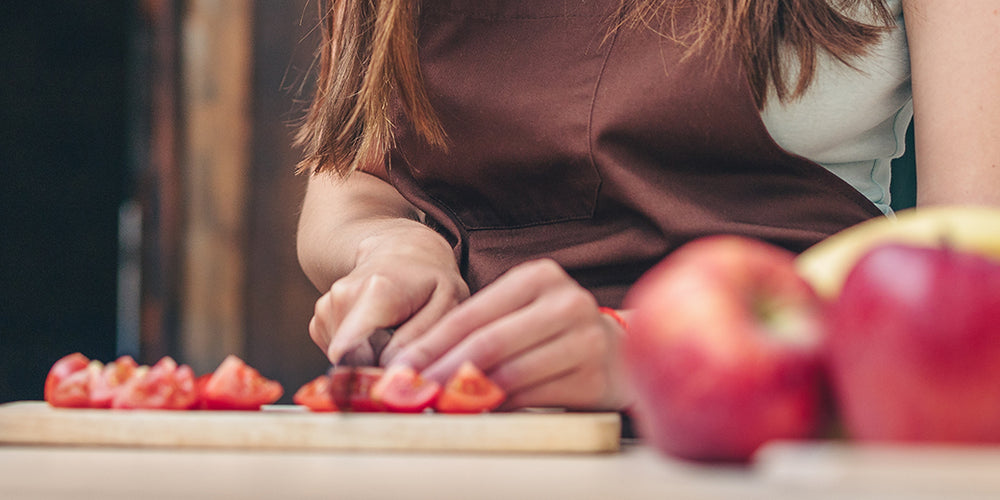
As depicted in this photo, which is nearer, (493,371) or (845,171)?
(493,371)

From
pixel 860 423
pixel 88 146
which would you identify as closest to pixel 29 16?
pixel 88 146

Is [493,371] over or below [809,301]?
below

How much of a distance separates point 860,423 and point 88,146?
271 centimetres

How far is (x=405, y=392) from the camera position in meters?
0.55

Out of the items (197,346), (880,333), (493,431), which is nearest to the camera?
(880,333)

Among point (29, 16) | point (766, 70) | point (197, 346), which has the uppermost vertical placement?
point (766, 70)

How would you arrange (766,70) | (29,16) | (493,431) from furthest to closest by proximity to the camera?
(29,16)
(766,70)
(493,431)

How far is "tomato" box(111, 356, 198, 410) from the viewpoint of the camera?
22.7 inches

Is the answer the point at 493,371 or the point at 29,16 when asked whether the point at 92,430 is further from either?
the point at 29,16

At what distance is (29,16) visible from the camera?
2482 millimetres

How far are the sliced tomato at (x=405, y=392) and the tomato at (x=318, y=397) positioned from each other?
3 cm

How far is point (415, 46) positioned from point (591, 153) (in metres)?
0.24

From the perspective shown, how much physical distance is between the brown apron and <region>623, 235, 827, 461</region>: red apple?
0.54 metres

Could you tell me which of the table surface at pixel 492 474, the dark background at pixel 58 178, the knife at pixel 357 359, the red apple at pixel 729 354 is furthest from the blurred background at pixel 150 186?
the red apple at pixel 729 354
